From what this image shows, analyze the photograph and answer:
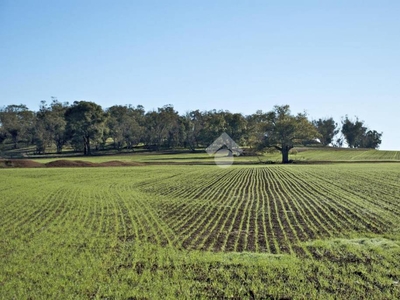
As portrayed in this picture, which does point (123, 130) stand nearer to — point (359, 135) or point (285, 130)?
point (285, 130)

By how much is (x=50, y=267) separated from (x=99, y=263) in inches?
56.4

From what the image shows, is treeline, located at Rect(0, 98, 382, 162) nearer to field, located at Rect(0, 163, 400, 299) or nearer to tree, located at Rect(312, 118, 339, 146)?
tree, located at Rect(312, 118, 339, 146)

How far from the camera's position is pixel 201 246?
13.9m

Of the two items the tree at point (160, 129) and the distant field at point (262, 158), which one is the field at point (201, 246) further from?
the tree at point (160, 129)

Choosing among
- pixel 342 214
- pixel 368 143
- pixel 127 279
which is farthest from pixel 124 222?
pixel 368 143

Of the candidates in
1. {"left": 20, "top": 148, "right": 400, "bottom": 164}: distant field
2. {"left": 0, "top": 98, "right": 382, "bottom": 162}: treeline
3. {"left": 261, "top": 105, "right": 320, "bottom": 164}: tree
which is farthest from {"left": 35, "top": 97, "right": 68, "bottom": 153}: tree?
{"left": 261, "top": 105, "right": 320, "bottom": 164}: tree

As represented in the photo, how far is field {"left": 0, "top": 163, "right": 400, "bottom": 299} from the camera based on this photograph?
32.9 ft

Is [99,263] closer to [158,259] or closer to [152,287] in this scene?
[158,259]

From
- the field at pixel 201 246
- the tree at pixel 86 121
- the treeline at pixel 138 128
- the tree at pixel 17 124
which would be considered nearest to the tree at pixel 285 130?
the treeline at pixel 138 128

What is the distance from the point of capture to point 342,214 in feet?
62.9

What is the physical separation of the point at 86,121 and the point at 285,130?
54.8 m

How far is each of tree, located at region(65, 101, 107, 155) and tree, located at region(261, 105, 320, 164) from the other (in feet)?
162

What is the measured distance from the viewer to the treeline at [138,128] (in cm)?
10188

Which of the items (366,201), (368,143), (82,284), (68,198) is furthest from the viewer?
(368,143)
